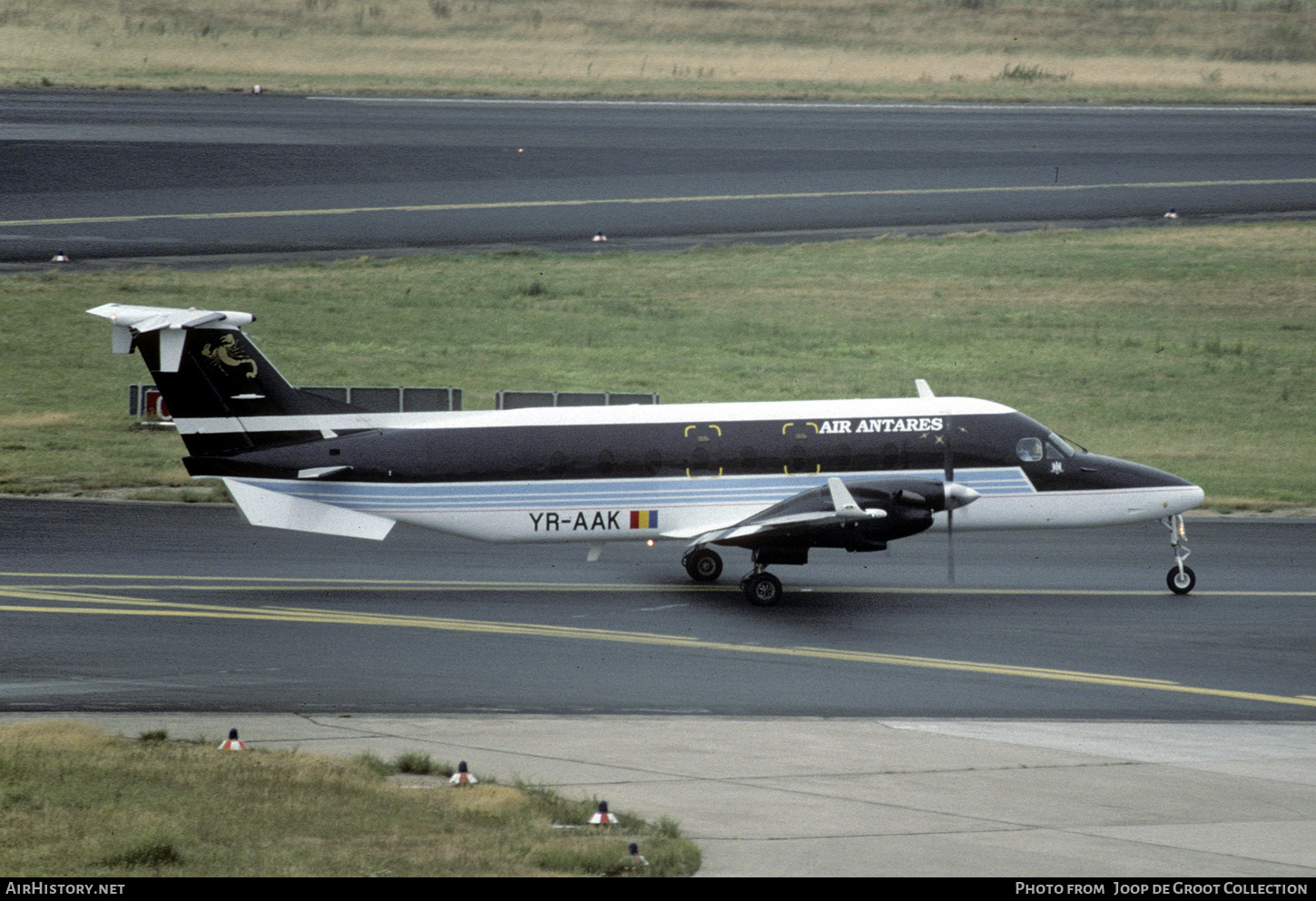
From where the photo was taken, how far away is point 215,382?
27000 mm

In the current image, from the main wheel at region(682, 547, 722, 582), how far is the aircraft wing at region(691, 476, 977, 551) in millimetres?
1890

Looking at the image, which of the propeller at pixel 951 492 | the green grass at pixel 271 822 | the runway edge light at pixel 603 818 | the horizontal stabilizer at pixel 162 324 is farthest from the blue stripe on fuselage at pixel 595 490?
the runway edge light at pixel 603 818

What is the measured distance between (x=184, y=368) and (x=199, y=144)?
42.3 m

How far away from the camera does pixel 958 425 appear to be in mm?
28297

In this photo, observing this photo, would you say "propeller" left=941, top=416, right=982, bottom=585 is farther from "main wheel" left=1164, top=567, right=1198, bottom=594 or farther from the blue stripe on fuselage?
"main wheel" left=1164, top=567, right=1198, bottom=594

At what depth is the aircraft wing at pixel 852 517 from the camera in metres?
26.0

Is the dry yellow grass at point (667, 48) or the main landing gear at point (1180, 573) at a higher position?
the dry yellow grass at point (667, 48)

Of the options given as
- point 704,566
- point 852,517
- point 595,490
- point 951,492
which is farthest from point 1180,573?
point 595,490

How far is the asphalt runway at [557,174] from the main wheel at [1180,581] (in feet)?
113

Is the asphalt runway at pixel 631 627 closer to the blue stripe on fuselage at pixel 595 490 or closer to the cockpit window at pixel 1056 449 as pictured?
the blue stripe on fuselage at pixel 595 490

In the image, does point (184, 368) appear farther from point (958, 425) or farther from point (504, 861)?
point (504, 861)

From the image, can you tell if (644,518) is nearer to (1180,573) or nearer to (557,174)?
(1180,573)

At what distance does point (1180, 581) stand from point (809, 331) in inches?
1072

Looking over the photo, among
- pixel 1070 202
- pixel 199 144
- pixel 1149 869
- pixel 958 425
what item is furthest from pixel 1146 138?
pixel 1149 869
